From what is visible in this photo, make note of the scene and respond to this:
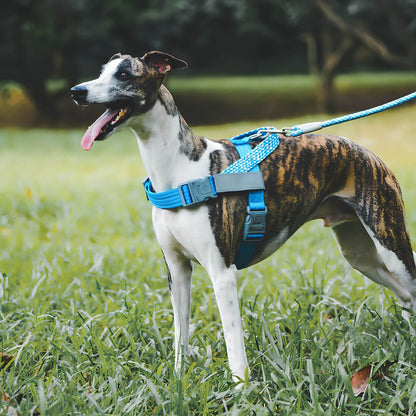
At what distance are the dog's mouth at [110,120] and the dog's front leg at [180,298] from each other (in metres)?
0.73

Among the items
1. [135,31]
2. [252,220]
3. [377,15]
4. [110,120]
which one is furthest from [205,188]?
[135,31]

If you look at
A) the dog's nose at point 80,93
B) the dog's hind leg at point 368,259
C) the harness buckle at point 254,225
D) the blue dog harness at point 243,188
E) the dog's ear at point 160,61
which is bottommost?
the dog's hind leg at point 368,259

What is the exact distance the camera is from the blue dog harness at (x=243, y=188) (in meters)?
2.54

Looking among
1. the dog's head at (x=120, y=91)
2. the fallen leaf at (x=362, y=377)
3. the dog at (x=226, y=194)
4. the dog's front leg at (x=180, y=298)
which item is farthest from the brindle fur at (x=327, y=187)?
the fallen leaf at (x=362, y=377)

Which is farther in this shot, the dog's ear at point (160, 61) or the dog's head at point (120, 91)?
the dog's ear at point (160, 61)

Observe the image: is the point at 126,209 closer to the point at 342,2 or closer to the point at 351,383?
the point at 351,383

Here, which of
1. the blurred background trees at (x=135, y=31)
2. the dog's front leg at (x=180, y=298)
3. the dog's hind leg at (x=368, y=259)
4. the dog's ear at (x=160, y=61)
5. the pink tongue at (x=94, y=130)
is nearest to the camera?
the pink tongue at (x=94, y=130)

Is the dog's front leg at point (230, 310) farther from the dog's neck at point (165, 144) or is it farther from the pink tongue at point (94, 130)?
the pink tongue at point (94, 130)

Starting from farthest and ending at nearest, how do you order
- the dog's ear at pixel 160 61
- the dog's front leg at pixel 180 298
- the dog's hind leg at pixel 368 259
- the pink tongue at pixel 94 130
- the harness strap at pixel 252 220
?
1. the dog's hind leg at pixel 368 259
2. the dog's front leg at pixel 180 298
3. the harness strap at pixel 252 220
4. the dog's ear at pixel 160 61
5. the pink tongue at pixel 94 130

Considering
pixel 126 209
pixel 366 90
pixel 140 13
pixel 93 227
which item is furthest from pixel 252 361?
pixel 366 90

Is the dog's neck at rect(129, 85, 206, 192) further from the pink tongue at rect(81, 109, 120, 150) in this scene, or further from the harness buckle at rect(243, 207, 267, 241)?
the harness buckle at rect(243, 207, 267, 241)

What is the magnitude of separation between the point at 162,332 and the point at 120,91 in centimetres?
148

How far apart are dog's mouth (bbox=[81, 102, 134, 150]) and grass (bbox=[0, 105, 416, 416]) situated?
41.6 inches

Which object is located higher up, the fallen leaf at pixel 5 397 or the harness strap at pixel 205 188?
the harness strap at pixel 205 188
